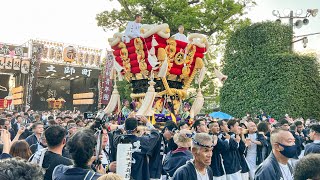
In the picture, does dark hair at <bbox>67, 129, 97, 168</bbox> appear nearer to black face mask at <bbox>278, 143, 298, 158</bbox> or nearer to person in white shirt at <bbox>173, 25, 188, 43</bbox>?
black face mask at <bbox>278, 143, 298, 158</bbox>

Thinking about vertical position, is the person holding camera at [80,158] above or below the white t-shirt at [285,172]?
above

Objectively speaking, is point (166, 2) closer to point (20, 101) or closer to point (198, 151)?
point (198, 151)

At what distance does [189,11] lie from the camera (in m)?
18.3

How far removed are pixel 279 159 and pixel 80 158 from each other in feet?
6.99

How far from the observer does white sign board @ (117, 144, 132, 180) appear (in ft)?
11.2

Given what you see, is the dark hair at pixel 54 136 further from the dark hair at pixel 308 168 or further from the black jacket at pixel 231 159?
the black jacket at pixel 231 159

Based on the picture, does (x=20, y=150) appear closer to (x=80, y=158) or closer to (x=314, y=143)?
(x=80, y=158)

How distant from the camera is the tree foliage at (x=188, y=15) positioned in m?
18.4

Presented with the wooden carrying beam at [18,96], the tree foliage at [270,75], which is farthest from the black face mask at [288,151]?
the wooden carrying beam at [18,96]

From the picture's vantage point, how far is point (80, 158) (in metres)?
3.12

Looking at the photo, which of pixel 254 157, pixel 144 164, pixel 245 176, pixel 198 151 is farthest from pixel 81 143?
pixel 254 157

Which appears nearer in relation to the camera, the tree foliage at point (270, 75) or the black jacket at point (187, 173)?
the black jacket at point (187, 173)

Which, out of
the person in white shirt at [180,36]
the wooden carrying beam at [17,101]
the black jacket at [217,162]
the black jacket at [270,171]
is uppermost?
the person in white shirt at [180,36]

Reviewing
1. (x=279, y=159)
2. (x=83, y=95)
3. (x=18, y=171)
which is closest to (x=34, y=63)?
(x=83, y=95)
